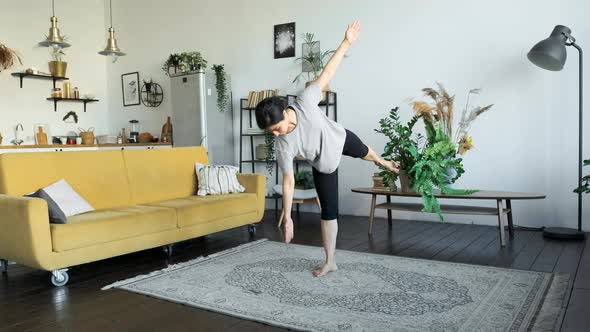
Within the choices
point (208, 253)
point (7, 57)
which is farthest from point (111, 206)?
point (7, 57)

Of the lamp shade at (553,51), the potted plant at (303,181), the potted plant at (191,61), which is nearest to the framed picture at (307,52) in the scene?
the potted plant at (303,181)

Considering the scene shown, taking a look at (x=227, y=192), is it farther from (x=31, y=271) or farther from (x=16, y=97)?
(x=16, y=97)

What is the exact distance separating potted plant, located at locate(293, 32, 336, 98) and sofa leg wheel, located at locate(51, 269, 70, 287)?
3519 mm

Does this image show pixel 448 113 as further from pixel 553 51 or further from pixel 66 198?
pixel 66 198

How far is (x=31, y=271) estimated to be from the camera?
3.44 meters

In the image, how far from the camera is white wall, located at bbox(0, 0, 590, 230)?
4633 millimetres

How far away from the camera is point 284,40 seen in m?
6.19

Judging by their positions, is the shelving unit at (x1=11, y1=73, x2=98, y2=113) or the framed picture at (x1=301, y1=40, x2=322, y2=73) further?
the shelving unit at (x1=11, y1=73, x2=98, y2=113)

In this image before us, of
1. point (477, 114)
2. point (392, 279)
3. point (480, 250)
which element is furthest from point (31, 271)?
point (477, 114)

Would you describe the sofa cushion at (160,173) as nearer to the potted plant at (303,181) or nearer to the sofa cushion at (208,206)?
the sofa cushion at (208,206)

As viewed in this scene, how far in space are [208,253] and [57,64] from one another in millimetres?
5064

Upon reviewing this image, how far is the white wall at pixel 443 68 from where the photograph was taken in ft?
15.2

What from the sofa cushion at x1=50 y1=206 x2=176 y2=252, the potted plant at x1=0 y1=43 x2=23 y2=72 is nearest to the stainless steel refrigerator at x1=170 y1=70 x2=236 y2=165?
the potted plant at x1=0 y1=43 x2=23 y2=72

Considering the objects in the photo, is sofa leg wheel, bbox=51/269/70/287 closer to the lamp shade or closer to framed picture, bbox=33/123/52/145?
the lamp shade
